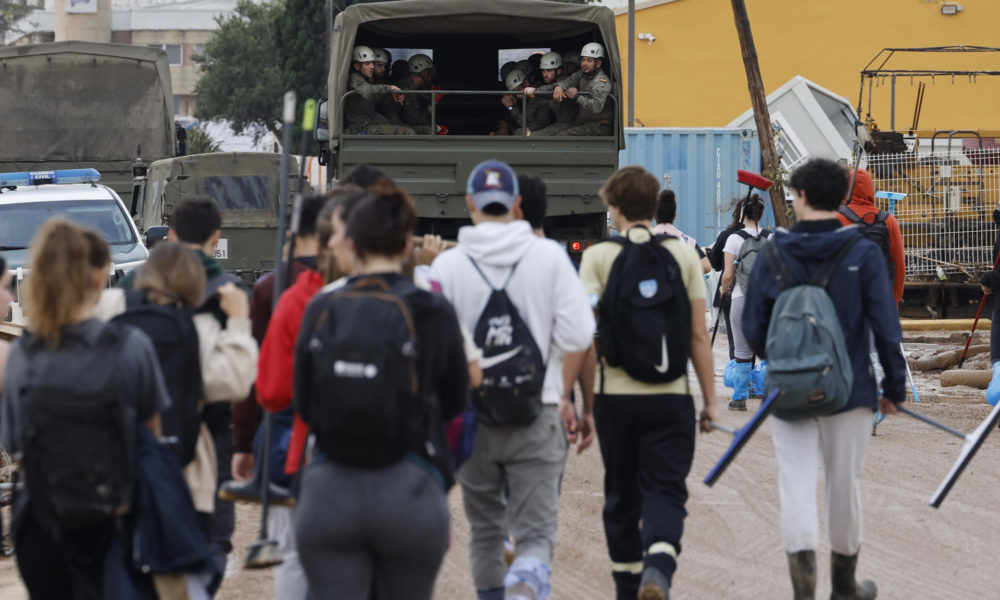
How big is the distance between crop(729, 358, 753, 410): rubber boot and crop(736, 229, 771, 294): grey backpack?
68 centimetres

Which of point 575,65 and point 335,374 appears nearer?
point 335,374

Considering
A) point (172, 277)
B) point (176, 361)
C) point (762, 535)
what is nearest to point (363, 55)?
point (762, 535)

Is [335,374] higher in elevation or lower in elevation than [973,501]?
higher

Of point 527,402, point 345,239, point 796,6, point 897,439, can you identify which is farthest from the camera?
point 796,6

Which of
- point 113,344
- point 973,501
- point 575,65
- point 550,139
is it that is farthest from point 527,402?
point 575,65

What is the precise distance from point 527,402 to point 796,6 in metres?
33.9

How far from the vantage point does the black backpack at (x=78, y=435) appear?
398 centimetres

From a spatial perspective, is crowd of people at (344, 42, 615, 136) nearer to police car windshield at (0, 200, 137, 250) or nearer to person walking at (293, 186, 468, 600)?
police car windshield at (0, 200, 137, 250)

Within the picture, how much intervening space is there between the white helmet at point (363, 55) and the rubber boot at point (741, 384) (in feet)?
14.5

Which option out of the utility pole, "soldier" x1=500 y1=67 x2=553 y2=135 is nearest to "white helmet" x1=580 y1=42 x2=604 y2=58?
"soldier" x1=500 y1=67 x2=553 y2=135

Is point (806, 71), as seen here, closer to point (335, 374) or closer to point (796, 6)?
point (796, 6)

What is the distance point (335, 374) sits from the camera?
3869 mm

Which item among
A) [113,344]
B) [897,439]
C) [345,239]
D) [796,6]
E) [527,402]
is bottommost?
[897,439]

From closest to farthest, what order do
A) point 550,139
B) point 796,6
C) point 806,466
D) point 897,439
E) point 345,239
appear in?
point 345,239 < point 806,466 < point 897,439 < point 550,139 < point 796,6
